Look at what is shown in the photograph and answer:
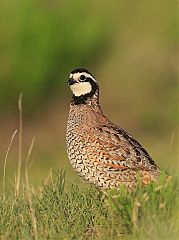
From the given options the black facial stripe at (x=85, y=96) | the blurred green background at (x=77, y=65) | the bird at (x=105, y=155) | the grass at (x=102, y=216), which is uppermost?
the blurred green background at (x=77, y=65)

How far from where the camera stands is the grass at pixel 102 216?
6.25 meters

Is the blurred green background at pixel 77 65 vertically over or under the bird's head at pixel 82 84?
over

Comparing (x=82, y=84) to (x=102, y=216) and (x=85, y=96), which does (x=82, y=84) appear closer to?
(x=85, y=96)

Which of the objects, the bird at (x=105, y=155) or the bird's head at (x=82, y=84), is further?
the bird's head at (x=82, y=84)

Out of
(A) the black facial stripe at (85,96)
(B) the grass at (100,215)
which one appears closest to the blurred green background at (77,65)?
(A) the black facial stripe at (85,96)

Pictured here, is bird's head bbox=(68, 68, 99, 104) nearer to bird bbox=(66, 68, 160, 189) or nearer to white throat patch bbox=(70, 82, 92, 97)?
white throat patch bbox=(70, 82, 92, 97)

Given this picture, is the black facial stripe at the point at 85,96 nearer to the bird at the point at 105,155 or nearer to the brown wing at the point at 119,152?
the bird at the point at 105,155

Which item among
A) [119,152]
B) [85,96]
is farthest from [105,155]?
[85,96]

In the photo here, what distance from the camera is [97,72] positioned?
18.6 meters

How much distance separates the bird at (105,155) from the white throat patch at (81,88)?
0.30 m

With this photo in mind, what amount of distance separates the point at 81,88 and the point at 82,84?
0.11 feet

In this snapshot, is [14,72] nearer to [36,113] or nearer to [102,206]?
[36,113]

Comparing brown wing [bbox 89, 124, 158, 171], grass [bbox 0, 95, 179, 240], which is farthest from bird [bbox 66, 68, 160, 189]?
grass [bbox 0, 95, 179, 240]

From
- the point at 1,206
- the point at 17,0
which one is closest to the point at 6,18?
the point at 17,0
